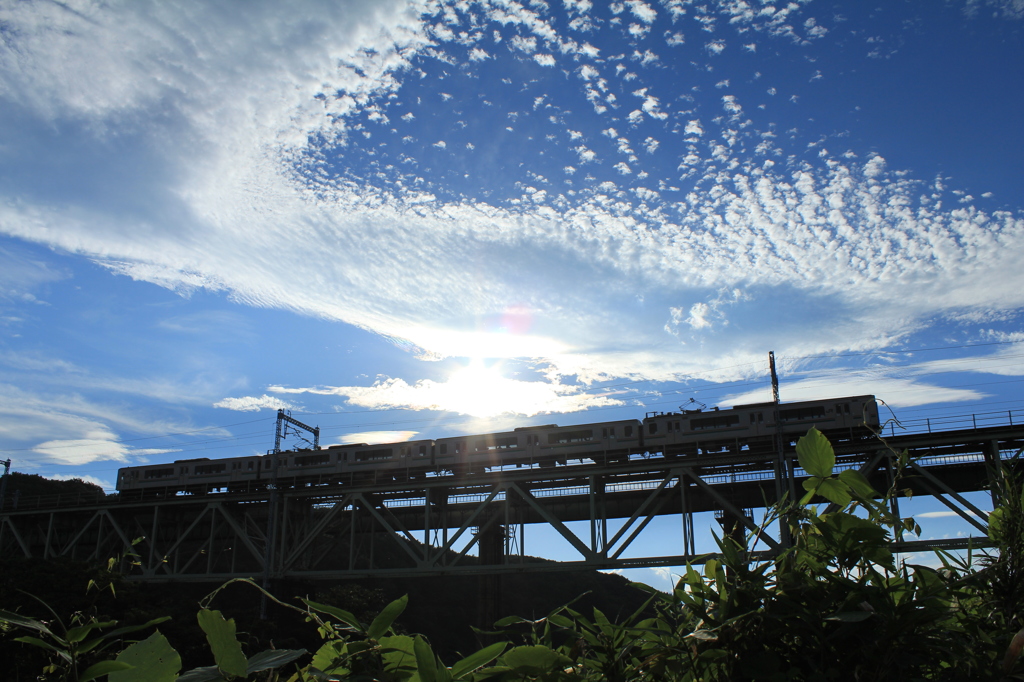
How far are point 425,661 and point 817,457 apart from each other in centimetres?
91

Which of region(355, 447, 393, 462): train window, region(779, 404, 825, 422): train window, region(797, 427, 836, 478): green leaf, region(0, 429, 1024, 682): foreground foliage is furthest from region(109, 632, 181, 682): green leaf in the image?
region(355, 447, 393, 462): train window

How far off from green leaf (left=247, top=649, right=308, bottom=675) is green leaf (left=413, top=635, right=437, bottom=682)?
0.18 m

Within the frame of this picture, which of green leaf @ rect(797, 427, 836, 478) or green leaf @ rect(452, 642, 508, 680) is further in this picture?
green leaf @ rect(797, 427, 836, 478)

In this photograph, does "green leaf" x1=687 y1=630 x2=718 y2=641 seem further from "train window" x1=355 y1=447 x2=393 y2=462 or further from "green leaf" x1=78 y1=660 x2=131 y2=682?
"train window" x1=355 y1=447 x2=393 y2=462

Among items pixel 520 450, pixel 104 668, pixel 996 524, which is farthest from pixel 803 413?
pixel 104 668

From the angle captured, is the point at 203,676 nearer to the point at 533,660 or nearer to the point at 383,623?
the point at 383,623

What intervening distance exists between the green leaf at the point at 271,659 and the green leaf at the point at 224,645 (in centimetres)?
3

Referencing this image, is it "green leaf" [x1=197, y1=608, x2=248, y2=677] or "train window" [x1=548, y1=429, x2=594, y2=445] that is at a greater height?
"train window" [x1=548, y1=429, x2=594, y2=445]

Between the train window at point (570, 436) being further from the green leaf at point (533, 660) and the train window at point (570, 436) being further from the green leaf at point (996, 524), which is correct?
the green leaf at point (533, 660)

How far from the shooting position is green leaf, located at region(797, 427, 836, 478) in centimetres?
130

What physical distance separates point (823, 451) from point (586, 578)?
7542cm

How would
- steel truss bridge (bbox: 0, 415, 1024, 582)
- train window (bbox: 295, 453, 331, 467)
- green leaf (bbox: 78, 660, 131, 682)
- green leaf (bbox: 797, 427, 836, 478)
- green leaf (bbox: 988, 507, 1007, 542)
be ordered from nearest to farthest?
green leaf (bbox: 78, 660, 131, 682) < green leaf (bbox: 988, 507, 1007, 542) < green leaf (bbox: 797, 427, 836, 478) < steel truss bridge (bbox: 0, 415, 1024, 582) < train window (bbox: 295, 453, 331, 467)

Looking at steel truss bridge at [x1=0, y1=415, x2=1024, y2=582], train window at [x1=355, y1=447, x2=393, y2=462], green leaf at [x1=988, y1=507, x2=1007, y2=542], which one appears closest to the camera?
green leaf at [x1=988, y1=507, x2=1007, y2=542]

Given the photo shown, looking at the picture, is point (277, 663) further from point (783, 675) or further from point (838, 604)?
point (838, 604)
